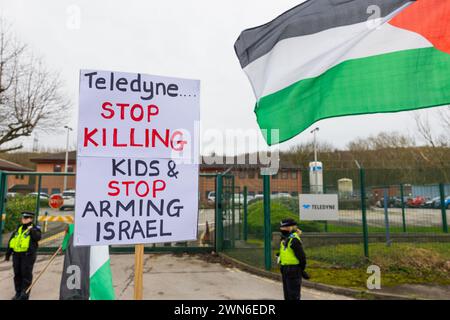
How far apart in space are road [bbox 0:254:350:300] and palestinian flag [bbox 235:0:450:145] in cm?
344

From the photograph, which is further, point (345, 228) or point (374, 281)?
point (345, 228)

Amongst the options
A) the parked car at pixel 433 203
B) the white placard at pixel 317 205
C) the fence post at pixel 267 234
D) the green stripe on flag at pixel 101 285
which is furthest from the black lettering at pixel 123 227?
the parked car at pixel 433 203

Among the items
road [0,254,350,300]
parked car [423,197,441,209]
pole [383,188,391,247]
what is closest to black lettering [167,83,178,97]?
road [0,254,350,300]

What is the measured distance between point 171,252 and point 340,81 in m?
7.88

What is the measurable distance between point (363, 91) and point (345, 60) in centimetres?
54

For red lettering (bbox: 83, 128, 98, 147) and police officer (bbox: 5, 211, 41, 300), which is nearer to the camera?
red lettering (bbox: 83, 128, 98, 147)

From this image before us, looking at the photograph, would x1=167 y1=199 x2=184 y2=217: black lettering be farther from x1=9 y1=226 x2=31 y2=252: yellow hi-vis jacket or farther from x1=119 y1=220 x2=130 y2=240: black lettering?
x1=9 y1=226 x2=31 y2=252: yellow hi-vis jacket

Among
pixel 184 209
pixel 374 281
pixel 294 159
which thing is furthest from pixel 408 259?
pixel 294 159

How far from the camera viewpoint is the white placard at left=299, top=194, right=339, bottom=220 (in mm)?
8047

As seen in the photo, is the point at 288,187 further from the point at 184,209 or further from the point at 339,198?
the point at 184,209

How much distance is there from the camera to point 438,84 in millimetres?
3789

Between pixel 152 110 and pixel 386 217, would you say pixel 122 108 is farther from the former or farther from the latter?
pixel 386 217

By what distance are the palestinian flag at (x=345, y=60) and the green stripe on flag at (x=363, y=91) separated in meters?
0.01
